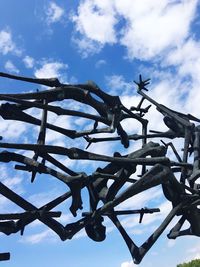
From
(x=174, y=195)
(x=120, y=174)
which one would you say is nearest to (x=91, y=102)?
(x=120, y=174)

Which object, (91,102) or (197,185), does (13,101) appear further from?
(197,185)

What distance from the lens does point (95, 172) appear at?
6.77 m

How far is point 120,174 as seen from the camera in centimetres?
689

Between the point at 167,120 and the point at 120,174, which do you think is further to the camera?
the point at 167,120

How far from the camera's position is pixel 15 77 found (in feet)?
21.6

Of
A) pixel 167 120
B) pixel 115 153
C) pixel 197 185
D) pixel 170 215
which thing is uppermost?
pixel 167 120

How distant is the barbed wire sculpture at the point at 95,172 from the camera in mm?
6262

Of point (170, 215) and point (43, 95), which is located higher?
point (43, 95)

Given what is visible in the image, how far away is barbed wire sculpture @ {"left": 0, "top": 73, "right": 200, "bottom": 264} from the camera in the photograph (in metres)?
6.26

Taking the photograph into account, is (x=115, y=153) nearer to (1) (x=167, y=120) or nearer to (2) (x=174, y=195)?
(2) (x=174, y=195)

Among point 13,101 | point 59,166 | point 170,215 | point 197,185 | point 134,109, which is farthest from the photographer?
point 134,109

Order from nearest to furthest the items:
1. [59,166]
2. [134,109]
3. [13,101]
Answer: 1. [13,101]
2. [59,166]
3. [134,109]

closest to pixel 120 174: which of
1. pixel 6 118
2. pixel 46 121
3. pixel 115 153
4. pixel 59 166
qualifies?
pixel 115 153

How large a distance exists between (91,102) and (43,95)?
0.75 meters
